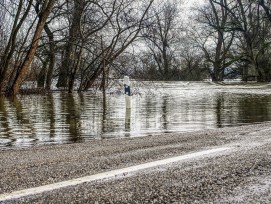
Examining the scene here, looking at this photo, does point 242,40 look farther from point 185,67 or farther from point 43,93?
point 43,93

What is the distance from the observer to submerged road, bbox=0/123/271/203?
2875mm

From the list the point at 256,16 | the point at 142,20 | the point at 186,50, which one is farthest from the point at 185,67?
the point at 142,20

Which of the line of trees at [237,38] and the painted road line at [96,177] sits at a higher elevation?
the line of trees at [237,38]

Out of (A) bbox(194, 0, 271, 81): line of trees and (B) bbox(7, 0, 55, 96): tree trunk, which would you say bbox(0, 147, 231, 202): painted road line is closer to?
(B) bbox(7, 0, 55, 96): tree trunk

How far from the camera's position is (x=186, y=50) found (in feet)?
210

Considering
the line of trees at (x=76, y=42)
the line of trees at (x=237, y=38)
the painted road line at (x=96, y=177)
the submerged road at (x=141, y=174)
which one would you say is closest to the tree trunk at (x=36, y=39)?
the line of trees at (x=76, y=42)

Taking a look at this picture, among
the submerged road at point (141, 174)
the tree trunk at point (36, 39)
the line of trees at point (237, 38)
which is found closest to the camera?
the submerged road at point (141, 174)

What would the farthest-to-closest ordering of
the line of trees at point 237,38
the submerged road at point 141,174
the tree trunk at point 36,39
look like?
the line of trees at point 237,38, the tree trunk at point 36,39, the submerged road at point 141,174

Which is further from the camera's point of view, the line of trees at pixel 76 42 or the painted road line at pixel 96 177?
the line of trees at pixel 76 42

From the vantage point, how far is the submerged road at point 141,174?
9.43 ft

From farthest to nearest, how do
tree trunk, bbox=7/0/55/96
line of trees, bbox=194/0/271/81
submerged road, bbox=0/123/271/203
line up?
line of trees, bbox=194/0/271/81 → tree trunk, bbox=7/0/55/96 → submerged road, bbox=0/123/271/203

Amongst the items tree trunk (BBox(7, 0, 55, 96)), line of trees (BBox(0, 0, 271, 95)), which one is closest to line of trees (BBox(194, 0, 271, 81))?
line of trees (BBox(0, 0, 271, 95))

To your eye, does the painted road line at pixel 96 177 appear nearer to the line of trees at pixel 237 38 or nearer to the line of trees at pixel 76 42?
the line of trees at pixel 76 42

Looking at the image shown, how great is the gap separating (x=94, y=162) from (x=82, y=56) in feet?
68.9
